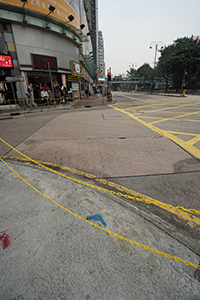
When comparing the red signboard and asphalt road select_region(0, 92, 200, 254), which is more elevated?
the red signboard

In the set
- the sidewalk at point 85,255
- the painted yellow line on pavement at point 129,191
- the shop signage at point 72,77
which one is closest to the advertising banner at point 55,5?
the shop signage at point 72,77

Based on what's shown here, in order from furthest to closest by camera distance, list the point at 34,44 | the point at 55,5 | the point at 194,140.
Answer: the point at 55,5 → the point at 34,44 → the point at 194,140

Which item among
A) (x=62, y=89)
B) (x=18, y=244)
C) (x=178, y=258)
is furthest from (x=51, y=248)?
(x=62, y=89)

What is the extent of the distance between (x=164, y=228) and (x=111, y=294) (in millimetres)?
945

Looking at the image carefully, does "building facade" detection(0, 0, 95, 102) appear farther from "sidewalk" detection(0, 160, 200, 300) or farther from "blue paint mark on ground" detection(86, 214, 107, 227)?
"blue paint mark on ground" detection(86, 214, 107, 227)

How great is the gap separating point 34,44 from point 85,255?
20.7 metres

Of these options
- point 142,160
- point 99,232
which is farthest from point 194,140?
point 99,232

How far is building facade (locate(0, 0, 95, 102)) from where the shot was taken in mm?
14810

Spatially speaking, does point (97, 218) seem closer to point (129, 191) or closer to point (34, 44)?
point (129, 191)

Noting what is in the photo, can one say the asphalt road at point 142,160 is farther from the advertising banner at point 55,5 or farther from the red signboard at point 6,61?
the advertising banner at point 55,5

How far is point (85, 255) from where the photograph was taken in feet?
5.11

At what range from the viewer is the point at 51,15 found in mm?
16922

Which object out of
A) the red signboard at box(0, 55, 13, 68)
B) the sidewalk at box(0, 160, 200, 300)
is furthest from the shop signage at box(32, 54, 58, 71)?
the sidewalk at box(0, 160, 200, 300)

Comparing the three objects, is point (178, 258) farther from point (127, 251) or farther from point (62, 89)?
point (62, 89)
